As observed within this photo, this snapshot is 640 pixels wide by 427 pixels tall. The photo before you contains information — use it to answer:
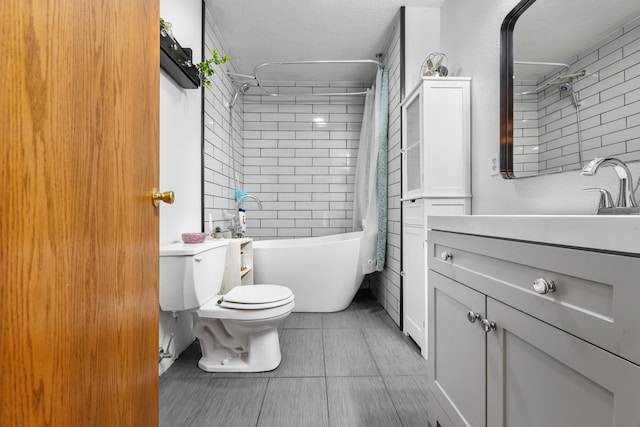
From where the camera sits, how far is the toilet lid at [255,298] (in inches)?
67.2

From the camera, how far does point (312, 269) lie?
282 centimetres

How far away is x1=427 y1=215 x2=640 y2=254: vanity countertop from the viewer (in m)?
0.48

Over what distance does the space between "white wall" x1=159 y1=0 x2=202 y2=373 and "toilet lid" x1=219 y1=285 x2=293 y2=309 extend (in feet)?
1.28

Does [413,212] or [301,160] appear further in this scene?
[301,160]

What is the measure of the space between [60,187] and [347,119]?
3.47 metres

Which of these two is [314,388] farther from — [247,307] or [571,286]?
[571,286]

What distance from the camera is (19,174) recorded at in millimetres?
440

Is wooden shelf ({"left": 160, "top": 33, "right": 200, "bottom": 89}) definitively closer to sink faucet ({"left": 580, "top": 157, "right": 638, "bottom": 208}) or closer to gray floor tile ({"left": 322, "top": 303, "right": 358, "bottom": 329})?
sink faucet ({"left": 580, "top": 157, "right": 638, "bottom": 208})

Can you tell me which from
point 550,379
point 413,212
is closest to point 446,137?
point 413,212

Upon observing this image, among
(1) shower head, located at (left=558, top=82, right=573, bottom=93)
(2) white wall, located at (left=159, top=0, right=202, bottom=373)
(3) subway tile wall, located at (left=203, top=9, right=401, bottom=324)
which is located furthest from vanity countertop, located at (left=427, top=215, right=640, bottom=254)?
(3) subway tile wall, located at (left=203, top=9, right=401, bottom=324)

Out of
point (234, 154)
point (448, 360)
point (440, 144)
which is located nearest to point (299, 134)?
point (234, 154)

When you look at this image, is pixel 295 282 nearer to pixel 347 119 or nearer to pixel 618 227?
pixel 347 119

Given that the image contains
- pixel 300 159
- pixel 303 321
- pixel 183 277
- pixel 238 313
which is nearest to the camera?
pixel 183 277

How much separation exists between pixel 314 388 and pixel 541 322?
1249mm
